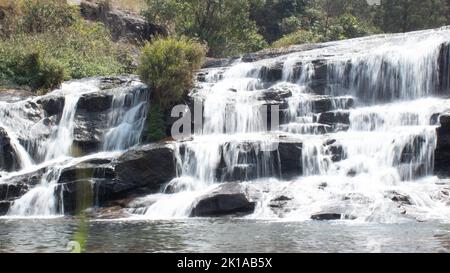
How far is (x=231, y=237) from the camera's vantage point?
38.9ft

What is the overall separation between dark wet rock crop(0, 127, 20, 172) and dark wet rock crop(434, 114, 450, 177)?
1257cm

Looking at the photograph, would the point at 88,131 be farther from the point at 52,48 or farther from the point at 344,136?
the point at 52,48

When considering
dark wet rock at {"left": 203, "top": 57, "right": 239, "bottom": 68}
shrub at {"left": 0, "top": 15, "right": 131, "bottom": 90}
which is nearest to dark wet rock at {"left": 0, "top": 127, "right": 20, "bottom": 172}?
shrub at {"left": 0, "top": 15, "right": 131, "bottom": 90}

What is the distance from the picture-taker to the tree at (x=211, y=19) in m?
37.6

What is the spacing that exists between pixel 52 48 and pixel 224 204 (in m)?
17.2

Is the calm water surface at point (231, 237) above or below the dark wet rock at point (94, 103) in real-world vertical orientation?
below

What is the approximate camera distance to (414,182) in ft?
55.9

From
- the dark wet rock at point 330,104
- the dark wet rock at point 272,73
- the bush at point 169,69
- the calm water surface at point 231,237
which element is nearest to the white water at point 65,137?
the bush at point 169,69

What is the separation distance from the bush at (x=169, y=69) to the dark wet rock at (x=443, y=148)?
858 cm

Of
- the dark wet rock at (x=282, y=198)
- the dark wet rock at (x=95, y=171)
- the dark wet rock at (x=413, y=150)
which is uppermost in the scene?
the dark wet rock at (x=413, y=150)

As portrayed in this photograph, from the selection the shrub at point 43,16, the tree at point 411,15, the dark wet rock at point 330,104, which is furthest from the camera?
the tree at point 411,15

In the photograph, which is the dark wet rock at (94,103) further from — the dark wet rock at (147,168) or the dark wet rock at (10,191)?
the dark wet rock at (10,191)

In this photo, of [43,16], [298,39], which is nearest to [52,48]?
[43,16]

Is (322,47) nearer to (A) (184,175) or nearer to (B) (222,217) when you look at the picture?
(A) (184,175)
